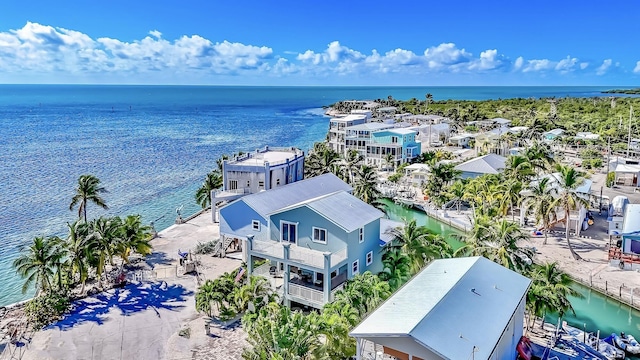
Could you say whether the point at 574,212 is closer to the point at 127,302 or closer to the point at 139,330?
the point at 139,330

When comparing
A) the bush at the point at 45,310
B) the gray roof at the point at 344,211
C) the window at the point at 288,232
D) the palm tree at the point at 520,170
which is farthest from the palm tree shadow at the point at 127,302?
the palm tree at the point at 520,170

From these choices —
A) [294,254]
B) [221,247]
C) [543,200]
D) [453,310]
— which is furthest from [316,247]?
[543,200]

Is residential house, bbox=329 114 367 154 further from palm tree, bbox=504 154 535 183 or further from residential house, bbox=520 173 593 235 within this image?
residential house, bbox=520 173 593 235

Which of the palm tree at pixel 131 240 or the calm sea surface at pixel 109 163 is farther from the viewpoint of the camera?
the calm sea surface at pixel 109 163

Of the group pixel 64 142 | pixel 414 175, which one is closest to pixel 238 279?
pixel 414 175

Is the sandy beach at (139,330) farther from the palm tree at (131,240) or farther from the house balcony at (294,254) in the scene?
the house balcony at (294,254)

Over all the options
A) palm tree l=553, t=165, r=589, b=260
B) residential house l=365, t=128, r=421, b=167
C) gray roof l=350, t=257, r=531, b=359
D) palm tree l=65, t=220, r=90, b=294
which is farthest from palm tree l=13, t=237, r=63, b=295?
residential house l=365, t=128, r=421, b=167

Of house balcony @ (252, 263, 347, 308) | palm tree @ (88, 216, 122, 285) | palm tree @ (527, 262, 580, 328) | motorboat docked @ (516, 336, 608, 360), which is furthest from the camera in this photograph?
palm tree @ (88, 216, 122, 285)
